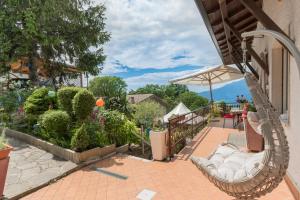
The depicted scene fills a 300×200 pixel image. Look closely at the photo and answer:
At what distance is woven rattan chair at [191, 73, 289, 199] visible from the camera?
6.47 ft

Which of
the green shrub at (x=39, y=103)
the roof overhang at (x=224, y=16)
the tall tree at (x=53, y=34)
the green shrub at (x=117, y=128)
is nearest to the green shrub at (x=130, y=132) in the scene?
the green shrub at (x=117, y=128)

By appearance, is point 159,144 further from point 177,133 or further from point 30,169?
point 30,169

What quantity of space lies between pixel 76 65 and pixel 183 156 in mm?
11111

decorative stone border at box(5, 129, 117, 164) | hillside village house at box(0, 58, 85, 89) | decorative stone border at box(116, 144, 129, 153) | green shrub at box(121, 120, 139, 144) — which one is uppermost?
hillside village house at box(0, 58, 85, 89)

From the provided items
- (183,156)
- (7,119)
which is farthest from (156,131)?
(7,119)

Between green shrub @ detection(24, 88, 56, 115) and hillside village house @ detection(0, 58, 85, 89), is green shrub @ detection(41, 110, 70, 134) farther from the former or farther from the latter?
hillside village house @ detection(0, 58, 85, 89)

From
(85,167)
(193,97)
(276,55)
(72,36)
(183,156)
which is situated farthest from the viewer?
(193,97)

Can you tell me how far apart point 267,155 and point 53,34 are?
42.7 feet

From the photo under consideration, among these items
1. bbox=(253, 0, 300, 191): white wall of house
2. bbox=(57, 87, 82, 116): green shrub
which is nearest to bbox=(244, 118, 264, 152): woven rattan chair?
bbox=(253, 0, 300, 191): white wall of house

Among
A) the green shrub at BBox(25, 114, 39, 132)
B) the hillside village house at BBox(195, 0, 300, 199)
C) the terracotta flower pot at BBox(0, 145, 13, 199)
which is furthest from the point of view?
the green shrub at BBox(25, 114, 39, 132)

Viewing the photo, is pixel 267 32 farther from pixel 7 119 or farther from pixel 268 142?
pixel 7 119

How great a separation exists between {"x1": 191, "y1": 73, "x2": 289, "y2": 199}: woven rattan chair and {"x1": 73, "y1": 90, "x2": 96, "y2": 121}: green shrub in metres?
4.50

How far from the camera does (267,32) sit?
207cm

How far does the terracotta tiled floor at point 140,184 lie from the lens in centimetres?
373
